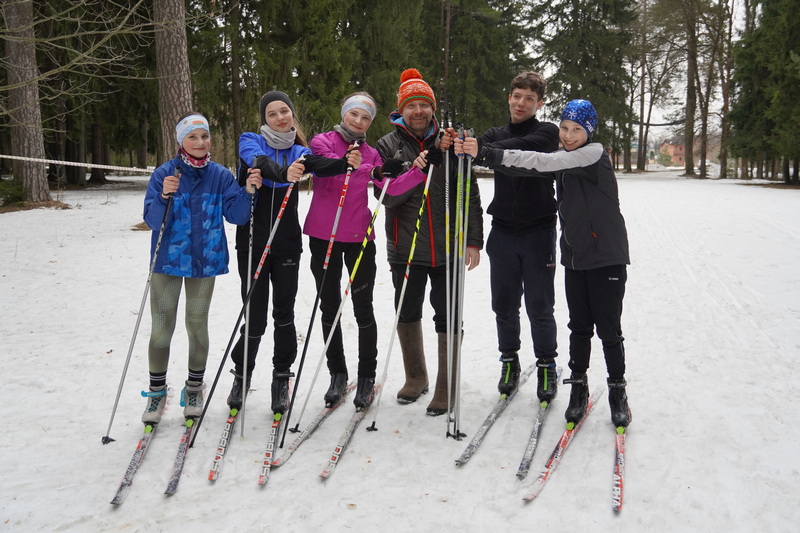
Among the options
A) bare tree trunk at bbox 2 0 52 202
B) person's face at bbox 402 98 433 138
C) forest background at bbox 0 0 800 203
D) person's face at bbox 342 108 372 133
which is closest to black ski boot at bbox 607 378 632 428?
person's face at bbox 402 98 433 138

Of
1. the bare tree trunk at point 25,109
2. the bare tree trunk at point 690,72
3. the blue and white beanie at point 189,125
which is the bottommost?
the blue and white beanie at point 189,125

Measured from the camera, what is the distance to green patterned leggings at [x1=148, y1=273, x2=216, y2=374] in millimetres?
3414

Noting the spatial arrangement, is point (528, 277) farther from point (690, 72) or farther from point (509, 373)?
point (690, 72)

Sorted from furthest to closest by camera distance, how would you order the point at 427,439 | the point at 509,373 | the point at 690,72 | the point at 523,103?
the point at 690,72 → the point at 509,373 → the point at 523,103 → the point at 427,439

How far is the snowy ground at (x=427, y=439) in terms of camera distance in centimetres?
257

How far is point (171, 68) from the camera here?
29.8 feet

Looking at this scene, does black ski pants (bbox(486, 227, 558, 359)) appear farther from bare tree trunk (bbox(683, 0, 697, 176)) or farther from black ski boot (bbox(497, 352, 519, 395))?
bare tree trunk (bbox(683, 0, 697, 176))

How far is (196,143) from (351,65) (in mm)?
17273

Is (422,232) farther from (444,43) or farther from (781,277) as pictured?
(444,43)

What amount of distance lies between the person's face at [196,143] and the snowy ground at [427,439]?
1573 mm

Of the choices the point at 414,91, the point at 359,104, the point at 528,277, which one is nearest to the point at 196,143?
the point at 359,104

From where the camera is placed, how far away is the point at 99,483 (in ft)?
9.33

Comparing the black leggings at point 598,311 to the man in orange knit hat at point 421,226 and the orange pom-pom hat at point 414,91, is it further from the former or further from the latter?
the orange pom-pom hat at point 414,91

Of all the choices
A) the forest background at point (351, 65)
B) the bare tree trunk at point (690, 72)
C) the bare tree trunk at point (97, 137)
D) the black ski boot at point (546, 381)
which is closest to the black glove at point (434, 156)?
the black ski boot at point (546, 381)
